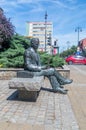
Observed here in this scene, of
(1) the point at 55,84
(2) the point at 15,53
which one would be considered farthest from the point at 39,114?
(2) the point at 15,53

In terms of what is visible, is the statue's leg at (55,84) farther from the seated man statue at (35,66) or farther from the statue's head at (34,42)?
the statue's head at (34,42)

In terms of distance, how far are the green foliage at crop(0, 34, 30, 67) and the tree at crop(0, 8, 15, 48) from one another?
410 millimetres

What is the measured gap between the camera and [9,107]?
8.52 m

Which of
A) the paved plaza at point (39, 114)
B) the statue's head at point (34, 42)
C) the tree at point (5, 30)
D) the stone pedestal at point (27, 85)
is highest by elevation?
the tree at point (5, 30)

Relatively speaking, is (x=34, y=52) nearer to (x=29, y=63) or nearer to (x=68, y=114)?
(x=29, y=63)

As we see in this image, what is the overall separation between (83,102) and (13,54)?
31.2 ft

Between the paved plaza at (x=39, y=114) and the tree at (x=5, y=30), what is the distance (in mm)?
9411

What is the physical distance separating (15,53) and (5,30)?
5.47 ft

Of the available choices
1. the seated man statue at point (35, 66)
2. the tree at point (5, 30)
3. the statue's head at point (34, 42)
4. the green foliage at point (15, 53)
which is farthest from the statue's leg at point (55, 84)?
the tree at point (5, 30)

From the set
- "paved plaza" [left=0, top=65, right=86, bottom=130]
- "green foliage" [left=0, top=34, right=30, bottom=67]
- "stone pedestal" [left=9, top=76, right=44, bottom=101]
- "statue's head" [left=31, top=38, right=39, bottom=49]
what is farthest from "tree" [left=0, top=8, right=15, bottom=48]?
"stone pedestal" [left=9, top=76, right=44, bottom=101]

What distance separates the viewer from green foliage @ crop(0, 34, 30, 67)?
58.2ft

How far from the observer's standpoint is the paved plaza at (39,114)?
6.75 meters

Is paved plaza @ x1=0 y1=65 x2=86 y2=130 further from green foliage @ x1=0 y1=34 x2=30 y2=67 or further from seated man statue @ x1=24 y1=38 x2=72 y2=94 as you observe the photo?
green foliage @ x1=0 y1=34 x2=30 y2=67

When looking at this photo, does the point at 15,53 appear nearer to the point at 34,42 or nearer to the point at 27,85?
the point at 34,42
